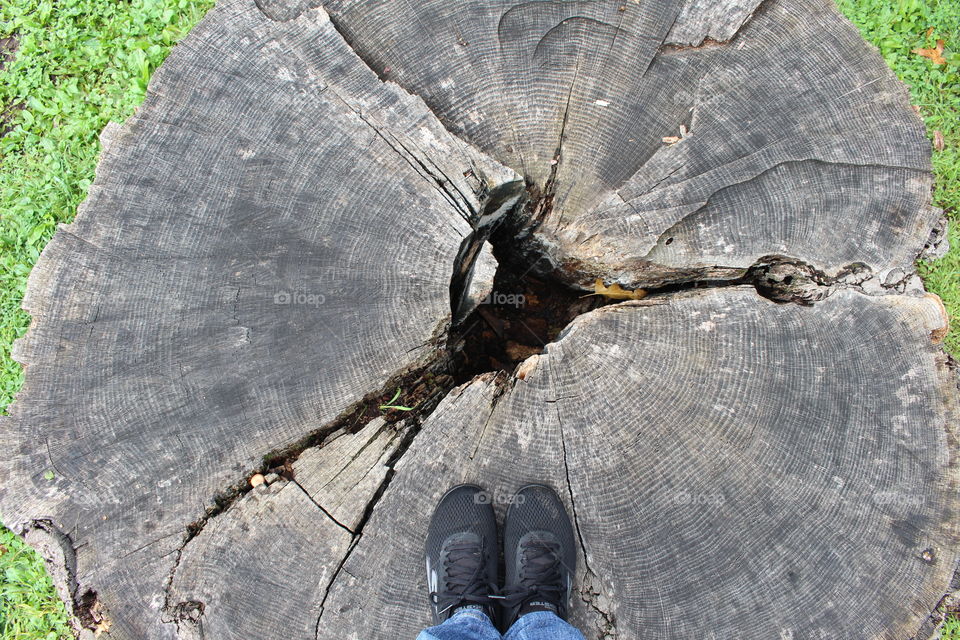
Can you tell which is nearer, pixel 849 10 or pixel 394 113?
pixel 394 113

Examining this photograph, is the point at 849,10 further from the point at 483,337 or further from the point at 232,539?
the point at 232,539

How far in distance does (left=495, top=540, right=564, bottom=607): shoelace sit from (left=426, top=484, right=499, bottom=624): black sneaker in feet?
0.43

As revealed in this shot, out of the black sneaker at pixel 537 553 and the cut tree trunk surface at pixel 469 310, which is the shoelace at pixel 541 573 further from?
the cut tree trunk surface at pixel 469 310

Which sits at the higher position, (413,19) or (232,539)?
(413,19)

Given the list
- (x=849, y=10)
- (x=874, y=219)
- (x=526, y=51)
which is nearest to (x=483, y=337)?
(x=526, y=51)

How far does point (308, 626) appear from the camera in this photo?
1.82 metres

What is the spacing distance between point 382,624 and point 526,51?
2.02 metres

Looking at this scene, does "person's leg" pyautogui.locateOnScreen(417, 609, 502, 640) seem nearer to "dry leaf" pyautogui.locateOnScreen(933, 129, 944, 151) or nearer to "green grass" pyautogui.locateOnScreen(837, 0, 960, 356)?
"green grass" pyautogui.locateOnScreen(837, 0, 960, 356)

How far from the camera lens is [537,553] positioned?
78.0 inches

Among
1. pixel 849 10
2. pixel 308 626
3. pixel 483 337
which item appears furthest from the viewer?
pixel 849 10

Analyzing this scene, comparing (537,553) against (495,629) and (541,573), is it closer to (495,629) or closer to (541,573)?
(541,573)

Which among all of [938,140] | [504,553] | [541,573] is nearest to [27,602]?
[504,553]

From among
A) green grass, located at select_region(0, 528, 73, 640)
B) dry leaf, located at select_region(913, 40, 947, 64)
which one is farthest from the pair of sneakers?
dry leaf, located at select_region(913, 40, 947, 64)

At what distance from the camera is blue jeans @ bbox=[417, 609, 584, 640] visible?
5.95 ft
